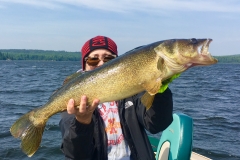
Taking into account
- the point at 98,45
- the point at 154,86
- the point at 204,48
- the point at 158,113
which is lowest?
the point at 158,113

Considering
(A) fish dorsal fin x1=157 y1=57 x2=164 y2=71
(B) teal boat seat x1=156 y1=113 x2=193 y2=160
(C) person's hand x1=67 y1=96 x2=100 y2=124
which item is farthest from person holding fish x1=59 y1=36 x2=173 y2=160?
(B) teal boat seat x1=156 y1=113 x2=193 y2=160

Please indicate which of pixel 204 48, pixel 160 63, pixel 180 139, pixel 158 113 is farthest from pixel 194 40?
pixel 180 139

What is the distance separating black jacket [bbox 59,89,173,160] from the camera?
3.44 metres

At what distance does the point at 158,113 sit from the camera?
3.50 metres

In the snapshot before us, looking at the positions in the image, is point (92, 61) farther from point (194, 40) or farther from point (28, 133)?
point (194, 40)

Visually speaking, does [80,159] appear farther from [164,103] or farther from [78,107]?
[164,103]

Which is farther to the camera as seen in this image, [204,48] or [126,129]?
[126,129]

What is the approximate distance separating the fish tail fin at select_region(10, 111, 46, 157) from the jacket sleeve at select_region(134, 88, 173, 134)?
4.07ft

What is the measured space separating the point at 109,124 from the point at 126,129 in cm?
23

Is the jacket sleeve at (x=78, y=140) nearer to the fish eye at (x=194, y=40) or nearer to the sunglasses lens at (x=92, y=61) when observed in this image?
the sunglasses lens at (x=92, y=61)

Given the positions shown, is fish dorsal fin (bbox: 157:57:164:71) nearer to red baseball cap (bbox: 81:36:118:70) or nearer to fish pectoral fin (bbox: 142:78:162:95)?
fish pectoral fin (bbox: 142:78:162:95)

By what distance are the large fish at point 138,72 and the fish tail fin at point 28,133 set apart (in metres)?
0.35

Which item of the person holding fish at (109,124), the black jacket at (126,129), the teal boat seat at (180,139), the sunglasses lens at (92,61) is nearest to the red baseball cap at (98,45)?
the person holding fish at (109,124)

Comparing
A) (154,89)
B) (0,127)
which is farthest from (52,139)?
(154,89)
